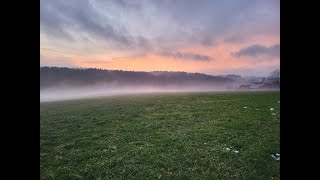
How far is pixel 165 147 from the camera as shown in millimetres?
14297

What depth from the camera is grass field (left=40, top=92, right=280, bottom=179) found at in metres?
10.8

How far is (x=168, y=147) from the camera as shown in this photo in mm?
14117

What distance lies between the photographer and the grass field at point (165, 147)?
35.4 feet

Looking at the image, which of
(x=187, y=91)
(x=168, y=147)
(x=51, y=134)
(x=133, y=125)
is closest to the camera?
(x=168, y=147)

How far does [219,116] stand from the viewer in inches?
871

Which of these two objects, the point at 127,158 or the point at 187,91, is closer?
the point at 127,158
